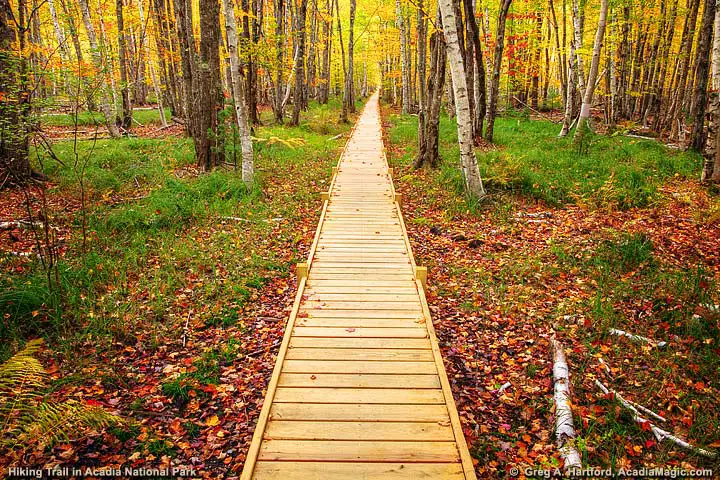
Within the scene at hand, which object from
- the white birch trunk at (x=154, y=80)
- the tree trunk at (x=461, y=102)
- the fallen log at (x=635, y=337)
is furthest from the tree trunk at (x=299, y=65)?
the fallen log at (x=635, y=337)

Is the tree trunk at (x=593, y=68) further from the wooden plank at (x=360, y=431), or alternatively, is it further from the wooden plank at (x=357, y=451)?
the wooden plank at (x=357, y=451)

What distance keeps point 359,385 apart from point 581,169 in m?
9.44

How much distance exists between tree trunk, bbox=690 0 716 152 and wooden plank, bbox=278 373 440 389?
13.1 meters

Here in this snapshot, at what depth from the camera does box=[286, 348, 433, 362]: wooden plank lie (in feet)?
14.4

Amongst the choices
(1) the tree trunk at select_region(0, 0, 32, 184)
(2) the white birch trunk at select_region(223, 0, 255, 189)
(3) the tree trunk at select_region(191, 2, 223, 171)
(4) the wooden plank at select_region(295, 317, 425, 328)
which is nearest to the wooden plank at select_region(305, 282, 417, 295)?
(4) the wooden plank at select_region(295, 317, 425, 328)

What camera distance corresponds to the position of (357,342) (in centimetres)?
470

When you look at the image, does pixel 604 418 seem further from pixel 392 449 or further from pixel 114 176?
pixel 114 176

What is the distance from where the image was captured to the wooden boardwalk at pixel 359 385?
124 inches

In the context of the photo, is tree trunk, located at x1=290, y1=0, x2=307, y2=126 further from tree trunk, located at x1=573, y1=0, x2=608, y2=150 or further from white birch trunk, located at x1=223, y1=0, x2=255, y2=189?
tree trunk, located at x1=573, y1=0, x2=608, y2=150

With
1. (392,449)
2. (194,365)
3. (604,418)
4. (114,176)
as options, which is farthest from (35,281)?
(604,418)

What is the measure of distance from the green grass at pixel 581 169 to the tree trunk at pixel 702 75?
758 mm

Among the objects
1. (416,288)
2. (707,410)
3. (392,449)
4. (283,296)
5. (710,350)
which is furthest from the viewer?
(283,296)

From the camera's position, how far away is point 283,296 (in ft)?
20.8

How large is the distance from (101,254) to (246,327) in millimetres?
3067
